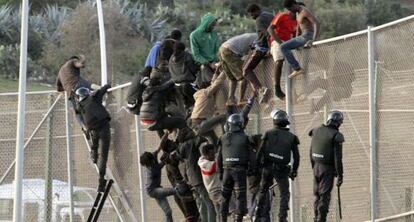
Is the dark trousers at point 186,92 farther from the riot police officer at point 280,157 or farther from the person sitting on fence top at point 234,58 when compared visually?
the riot police officer at point 280,157

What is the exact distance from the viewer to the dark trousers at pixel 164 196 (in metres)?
19.0

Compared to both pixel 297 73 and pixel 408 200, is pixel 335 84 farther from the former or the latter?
pixel 408 200

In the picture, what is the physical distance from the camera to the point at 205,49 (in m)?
19.5

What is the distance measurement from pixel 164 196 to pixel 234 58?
246cm

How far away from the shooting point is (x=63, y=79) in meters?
21.2

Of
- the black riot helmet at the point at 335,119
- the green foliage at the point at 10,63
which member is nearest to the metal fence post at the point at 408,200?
the black riot helmet at the point at 335,119

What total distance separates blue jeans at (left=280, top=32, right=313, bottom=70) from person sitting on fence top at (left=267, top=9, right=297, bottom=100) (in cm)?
17

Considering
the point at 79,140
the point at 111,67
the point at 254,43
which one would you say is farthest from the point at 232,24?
the point at 254,43

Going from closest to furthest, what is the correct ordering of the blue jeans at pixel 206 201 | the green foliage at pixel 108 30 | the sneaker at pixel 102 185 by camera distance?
the blue jeans at pixel 206 201 → the sneaker at pixel 102 185 → the green foliage at pixel 108 30

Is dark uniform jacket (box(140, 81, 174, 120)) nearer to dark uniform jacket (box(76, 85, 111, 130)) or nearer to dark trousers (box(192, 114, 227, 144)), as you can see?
dark trousers (box(192, 114, 227, 144))

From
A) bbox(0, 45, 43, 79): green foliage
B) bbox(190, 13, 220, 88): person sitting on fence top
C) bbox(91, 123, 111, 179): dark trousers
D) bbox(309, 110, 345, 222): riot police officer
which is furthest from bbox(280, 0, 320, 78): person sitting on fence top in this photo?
bbox(0, 45, 43, 79): green foliage

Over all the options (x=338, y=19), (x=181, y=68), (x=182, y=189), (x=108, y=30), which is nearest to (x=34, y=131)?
(x=181, y=68)

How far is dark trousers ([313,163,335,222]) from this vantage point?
16.4 m

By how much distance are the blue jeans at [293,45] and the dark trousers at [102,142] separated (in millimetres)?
4247
